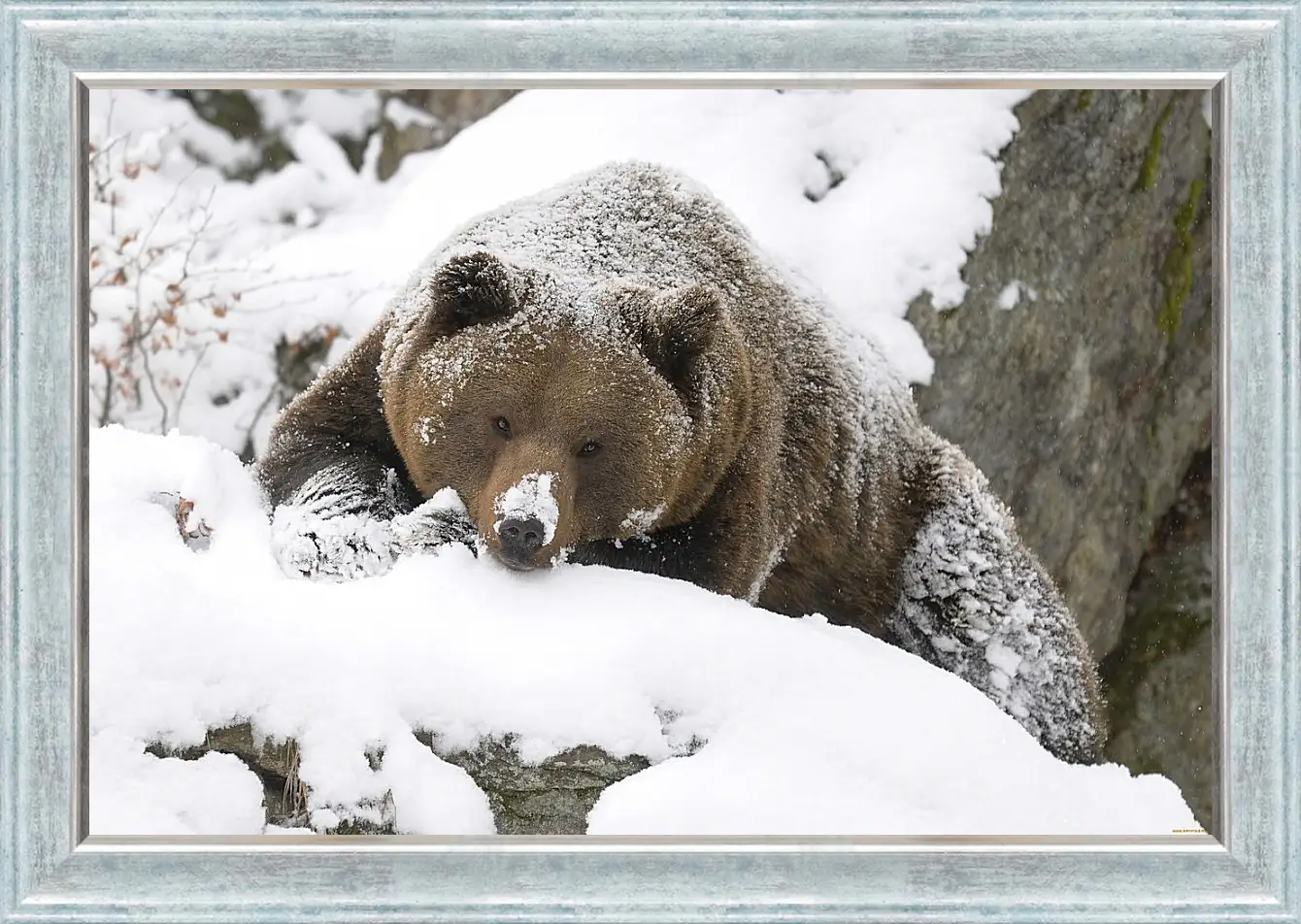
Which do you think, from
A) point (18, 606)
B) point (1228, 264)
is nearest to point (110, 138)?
point (18, 606)

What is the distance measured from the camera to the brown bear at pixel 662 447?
4.88m

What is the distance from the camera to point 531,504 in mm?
4555

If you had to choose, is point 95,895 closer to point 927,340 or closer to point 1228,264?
point 1228,264

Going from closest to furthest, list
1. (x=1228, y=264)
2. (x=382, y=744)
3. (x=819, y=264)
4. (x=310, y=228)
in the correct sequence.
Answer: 1. (x=382, y=744)
2. (x=1228, y=264)
3. (x=819, y=264)
4. (x=310, y=228)

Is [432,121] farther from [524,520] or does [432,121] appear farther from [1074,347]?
[1074,347]

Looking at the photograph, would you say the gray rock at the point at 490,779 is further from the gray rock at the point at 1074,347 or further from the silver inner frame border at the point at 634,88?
the gray rock at the point at 1074,347

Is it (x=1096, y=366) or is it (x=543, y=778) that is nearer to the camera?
(x=543, y=778)

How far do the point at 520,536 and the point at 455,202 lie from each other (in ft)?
8.04

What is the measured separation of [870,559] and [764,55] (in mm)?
2576

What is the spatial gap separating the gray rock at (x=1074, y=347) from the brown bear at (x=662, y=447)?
822 mm

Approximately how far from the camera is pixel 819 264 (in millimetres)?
6855

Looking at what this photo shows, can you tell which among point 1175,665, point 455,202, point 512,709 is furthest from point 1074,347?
point 512,709

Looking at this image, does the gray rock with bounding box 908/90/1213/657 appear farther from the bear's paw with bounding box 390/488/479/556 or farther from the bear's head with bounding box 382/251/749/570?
the bear's paw with bounding box 390/488/479/556

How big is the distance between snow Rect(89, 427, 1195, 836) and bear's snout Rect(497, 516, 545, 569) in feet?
0.40
